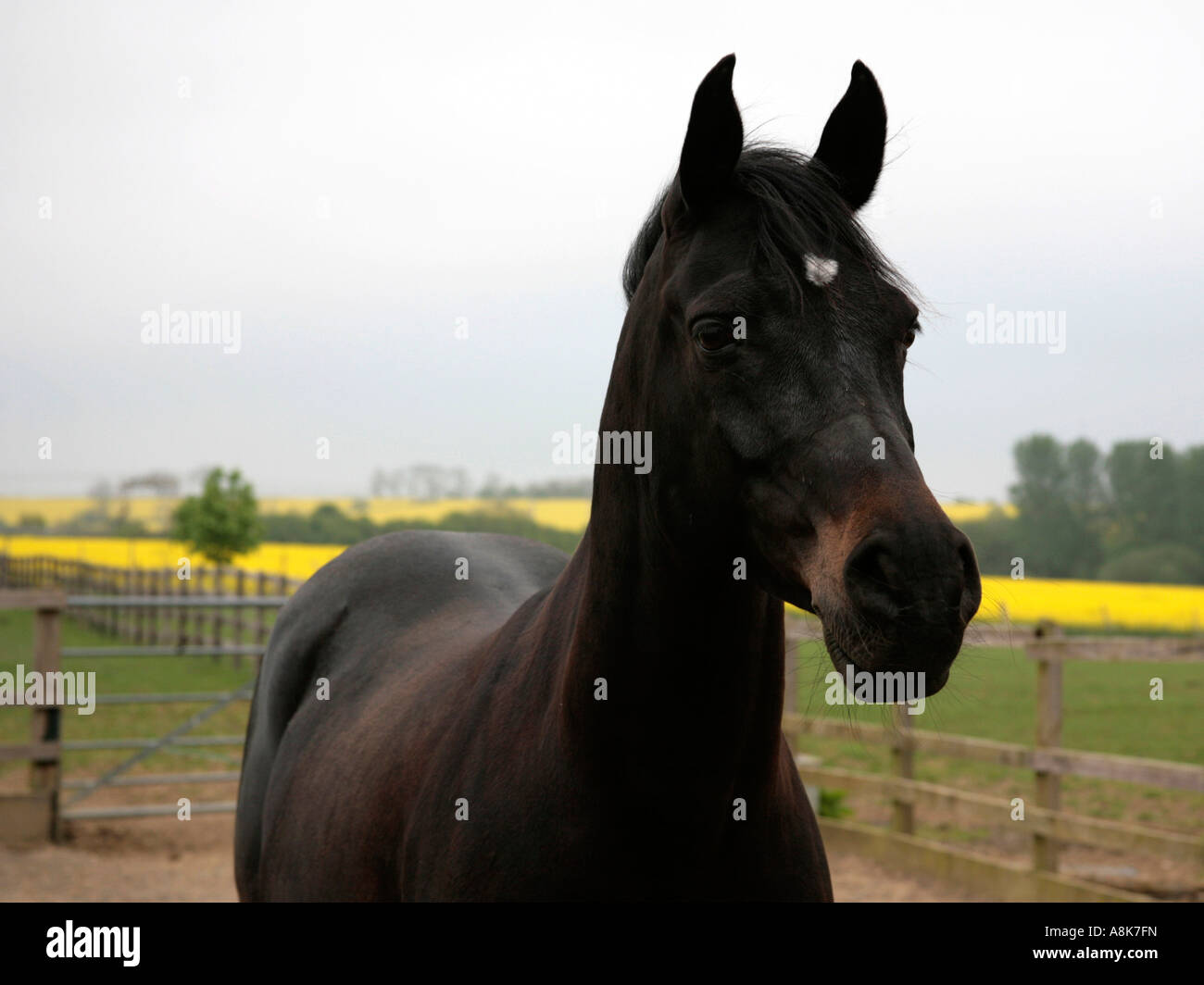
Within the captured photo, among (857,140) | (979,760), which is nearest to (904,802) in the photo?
(979,760)

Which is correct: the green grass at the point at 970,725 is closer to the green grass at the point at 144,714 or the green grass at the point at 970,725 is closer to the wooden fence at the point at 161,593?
the green grass at the point at 144,714

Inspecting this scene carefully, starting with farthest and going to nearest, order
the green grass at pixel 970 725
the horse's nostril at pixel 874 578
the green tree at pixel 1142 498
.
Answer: the green tree at pixel 1142 498, the green grass at pixel 970 725, the horse's nostril at pixel 874 578

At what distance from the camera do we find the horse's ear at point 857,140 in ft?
6.56

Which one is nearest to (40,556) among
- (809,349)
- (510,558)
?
(510,558)

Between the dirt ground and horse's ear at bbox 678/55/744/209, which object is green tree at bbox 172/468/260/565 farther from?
horse's ear at bbox 678/55/744/209

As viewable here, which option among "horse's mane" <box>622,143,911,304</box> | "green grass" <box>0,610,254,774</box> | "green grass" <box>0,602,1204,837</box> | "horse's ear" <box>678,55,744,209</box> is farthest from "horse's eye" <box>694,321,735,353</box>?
"green grass" <box>0,610,254,774</box>

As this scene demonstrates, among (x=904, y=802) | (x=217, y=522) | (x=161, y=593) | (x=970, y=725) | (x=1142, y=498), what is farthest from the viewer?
(x=217, y=522)

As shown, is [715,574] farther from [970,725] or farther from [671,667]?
[970,725]

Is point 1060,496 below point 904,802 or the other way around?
the other way around

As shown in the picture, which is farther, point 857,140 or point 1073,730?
point 1073,730

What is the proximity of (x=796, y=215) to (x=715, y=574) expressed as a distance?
0.64 meters

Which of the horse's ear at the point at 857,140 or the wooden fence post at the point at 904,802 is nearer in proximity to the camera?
the horse's ear at the point at 857,140

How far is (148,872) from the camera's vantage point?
696cm

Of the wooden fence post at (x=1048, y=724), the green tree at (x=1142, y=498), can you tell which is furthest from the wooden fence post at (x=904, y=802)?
the green tree at (x=1142, y=498)
